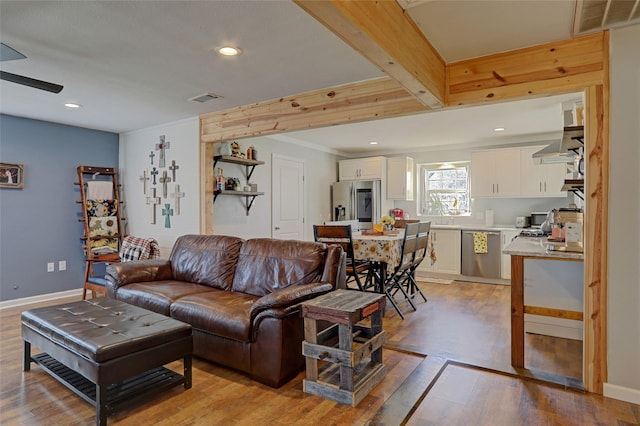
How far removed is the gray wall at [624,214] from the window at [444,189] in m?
4.33

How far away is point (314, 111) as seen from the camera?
11.8 feet

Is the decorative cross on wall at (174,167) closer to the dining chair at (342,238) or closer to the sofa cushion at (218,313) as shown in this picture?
the dining chair at (342,238)

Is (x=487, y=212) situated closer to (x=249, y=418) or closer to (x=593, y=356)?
(x=593, y=356)

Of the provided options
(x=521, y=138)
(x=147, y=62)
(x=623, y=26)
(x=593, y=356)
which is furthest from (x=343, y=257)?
(x=521, y=138)

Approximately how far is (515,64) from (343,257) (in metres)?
1.95

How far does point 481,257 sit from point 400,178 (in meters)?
2.00

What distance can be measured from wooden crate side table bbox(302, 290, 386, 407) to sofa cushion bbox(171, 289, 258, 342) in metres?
0.47

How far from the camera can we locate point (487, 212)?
6.25 metres

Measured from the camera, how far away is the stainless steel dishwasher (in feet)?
18.6

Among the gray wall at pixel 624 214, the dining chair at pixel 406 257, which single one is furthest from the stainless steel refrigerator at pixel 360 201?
the gray wall at pixel 624 214

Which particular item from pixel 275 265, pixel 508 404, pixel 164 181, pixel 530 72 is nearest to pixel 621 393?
pixel 508 404

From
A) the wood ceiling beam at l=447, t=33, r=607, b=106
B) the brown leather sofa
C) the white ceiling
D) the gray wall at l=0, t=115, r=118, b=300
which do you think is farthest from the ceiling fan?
the wood ceiling beam at l=447, t=33, r=607, b=106

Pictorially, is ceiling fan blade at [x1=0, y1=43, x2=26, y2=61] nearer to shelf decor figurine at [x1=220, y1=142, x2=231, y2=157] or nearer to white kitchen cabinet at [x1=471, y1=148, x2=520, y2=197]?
shelf decor figurine at [x1=220, y1=142, x2=231, y2=157]

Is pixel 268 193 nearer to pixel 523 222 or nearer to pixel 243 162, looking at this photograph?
pixel 243 162
